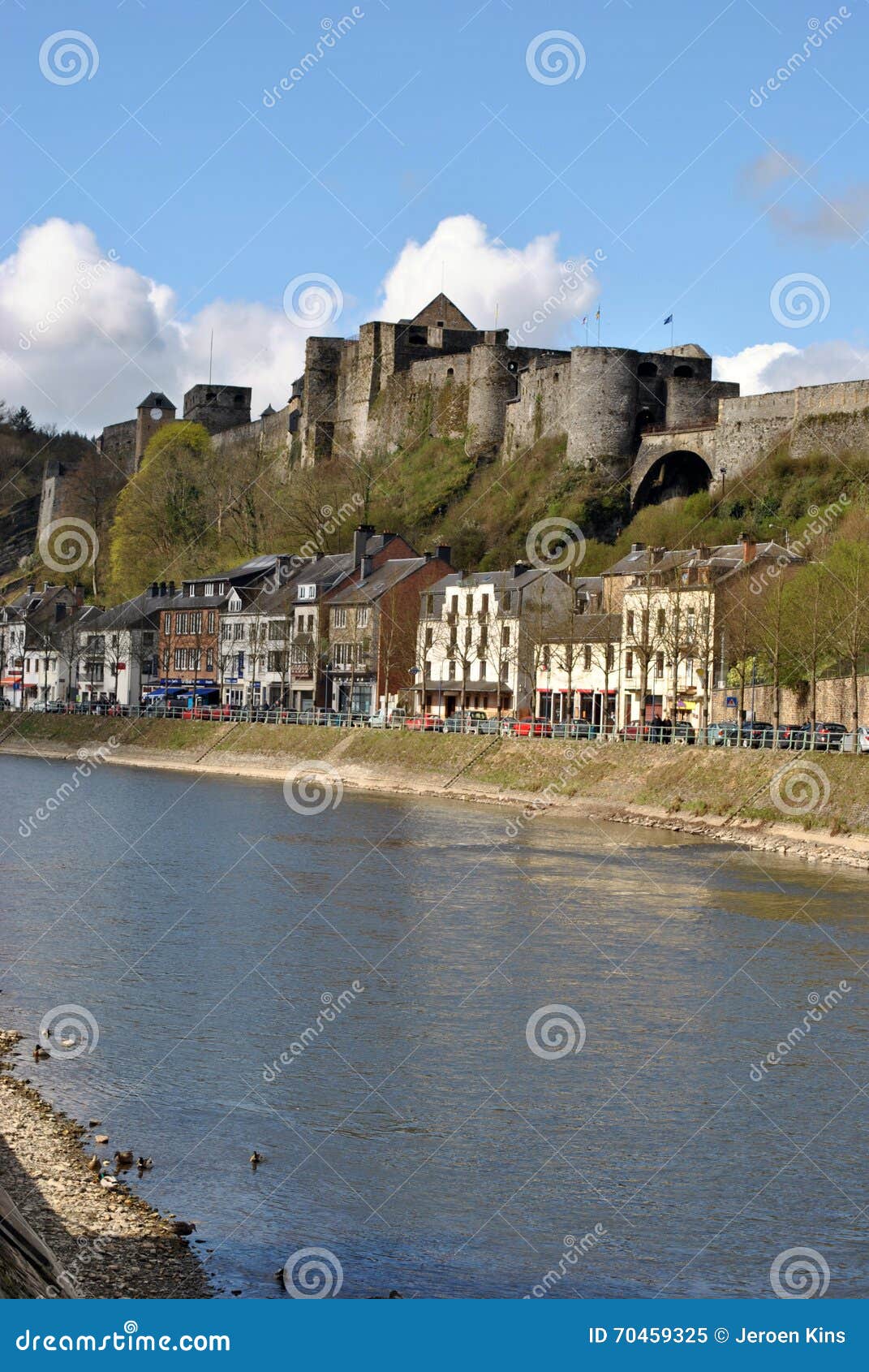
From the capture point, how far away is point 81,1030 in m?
21.2

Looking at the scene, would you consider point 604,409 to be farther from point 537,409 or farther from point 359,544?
point 359,544

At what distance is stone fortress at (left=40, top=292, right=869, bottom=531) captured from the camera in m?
90.1

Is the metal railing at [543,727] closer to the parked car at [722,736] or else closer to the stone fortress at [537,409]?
the parked car at [722,736]

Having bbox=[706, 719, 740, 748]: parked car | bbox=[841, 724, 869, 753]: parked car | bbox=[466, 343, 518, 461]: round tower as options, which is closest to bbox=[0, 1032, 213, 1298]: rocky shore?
bbox=[841, 724, 869, 753]: parked car

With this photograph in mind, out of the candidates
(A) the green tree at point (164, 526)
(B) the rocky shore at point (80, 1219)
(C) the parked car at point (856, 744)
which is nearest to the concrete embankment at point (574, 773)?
(C) the parked car at point (856, 744)

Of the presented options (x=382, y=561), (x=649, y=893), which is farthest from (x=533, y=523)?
(x=649, y=893)

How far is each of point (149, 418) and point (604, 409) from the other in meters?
65.1

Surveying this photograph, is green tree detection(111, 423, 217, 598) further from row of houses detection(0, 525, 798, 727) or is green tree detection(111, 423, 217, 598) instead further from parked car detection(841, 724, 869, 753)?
parked car detection(841, 724, 869, 753)

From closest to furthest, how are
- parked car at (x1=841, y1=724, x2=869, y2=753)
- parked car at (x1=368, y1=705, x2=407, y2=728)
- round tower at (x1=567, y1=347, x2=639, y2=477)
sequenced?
parked car at (x1=841, y1=724, x2=869, y2=753), parked car at (x1=368, y1=705, x2=407, y2=728), round tower at (x1=567, y1=347, x2=639, y2=477)

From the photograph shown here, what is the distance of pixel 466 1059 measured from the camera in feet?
67.0

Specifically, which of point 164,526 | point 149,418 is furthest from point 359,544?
point 149,418

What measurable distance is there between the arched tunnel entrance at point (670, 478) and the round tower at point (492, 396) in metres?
16.2

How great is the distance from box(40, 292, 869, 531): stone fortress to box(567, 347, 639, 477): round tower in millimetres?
69

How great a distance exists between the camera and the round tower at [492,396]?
4405 inches
